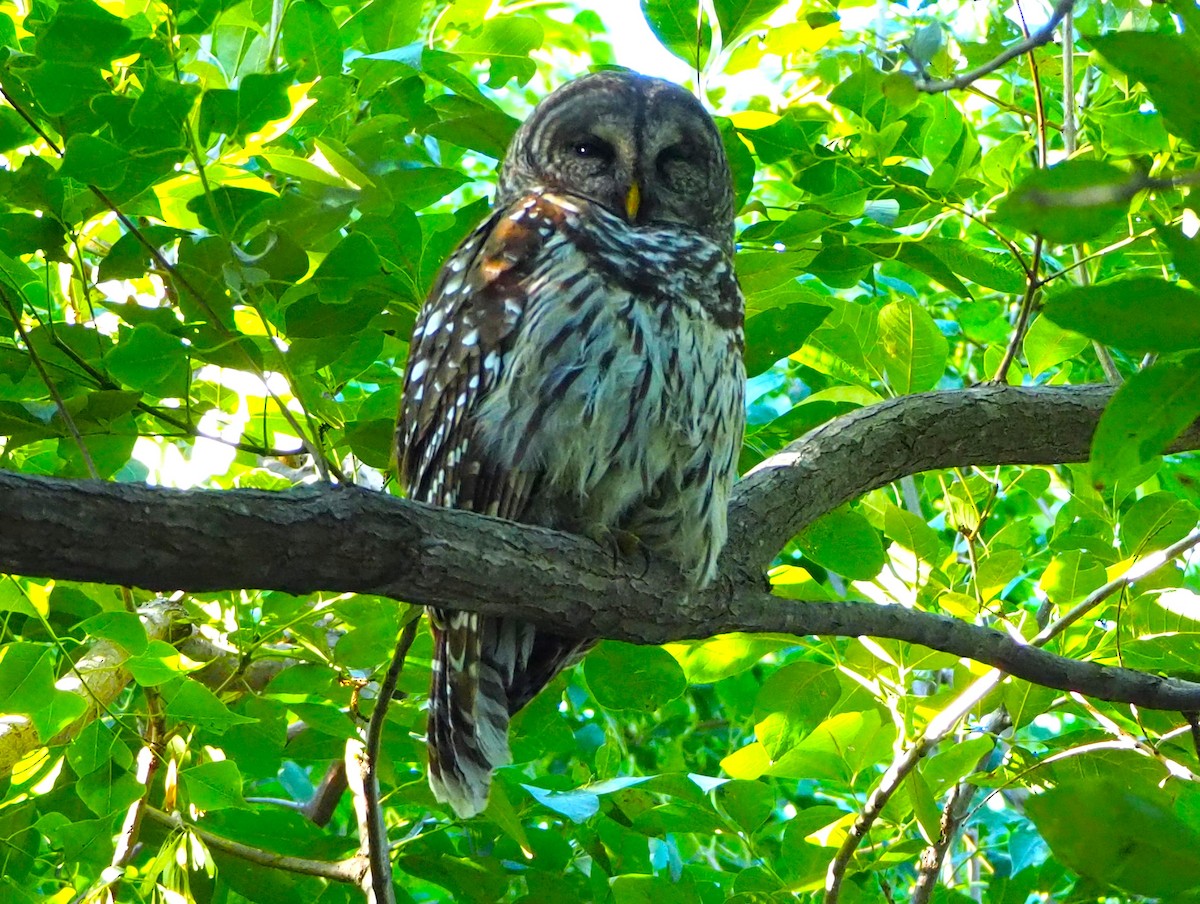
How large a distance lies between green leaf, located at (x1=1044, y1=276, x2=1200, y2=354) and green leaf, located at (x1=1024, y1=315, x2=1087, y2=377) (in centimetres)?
193

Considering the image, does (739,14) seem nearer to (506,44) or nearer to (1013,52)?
(506,44)

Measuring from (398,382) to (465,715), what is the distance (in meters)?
0.89

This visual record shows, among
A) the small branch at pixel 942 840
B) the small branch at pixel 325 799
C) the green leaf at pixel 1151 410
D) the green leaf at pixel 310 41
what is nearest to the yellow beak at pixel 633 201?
the green leaf at pixel 310 41

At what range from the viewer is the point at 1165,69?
88 centimetres

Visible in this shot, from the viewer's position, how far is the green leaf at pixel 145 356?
1.95m

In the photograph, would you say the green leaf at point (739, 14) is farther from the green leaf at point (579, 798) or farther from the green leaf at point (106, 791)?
the green leaf at point (106, 791)

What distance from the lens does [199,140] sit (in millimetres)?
1875

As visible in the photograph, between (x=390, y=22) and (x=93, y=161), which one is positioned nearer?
(x=93, y=161)

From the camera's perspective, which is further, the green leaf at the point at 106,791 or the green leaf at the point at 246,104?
the green leaf at the point at 106,791

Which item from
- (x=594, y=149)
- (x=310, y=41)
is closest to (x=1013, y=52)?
(x=310, y=41)

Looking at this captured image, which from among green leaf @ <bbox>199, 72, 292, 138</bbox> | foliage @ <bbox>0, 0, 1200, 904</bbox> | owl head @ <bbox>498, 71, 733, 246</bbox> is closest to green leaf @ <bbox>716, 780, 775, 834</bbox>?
foliage @ <bbox>0, 0, 1200, 904</bbox>

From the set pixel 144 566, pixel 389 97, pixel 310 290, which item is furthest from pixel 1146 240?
pixel 144 566

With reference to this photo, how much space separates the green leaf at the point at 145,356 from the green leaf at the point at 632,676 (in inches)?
44.4

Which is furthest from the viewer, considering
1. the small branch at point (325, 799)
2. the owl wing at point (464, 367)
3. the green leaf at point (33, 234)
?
the small branch at point (325, 799)
